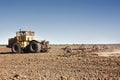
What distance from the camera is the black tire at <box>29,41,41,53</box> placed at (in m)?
27.3

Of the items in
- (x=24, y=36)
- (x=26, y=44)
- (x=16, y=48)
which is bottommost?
(x=16, y=48)

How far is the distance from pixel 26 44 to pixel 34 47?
1.42m

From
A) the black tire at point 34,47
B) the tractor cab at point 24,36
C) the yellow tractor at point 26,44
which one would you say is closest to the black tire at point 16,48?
the yellow tractor at point 26,44

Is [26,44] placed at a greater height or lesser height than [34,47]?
greater

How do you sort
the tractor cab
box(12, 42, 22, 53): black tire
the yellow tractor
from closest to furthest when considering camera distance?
the yellow tractor
box(12, 42, 22, 53): black tire
the tractor cab

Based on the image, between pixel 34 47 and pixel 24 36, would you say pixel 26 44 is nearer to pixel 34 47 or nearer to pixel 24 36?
pixel 24 36

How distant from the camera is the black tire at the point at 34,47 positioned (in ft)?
89.6

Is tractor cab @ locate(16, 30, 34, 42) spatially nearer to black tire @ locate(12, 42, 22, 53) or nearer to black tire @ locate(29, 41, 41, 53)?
black tire @ locate(12, 42, 22, 53)

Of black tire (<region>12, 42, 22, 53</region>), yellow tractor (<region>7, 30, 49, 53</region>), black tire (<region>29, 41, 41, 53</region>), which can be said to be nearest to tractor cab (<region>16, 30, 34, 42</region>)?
yellow tractor (<region>7, 30, 49, 53</region>)

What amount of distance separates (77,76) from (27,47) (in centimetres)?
1673

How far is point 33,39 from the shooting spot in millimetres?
29938

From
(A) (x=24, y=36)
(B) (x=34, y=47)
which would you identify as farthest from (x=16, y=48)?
(B) (x=34, y=47)

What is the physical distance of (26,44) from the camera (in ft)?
93.8

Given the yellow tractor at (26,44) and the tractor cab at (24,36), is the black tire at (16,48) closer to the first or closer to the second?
the yellow tractor at (26,44)
